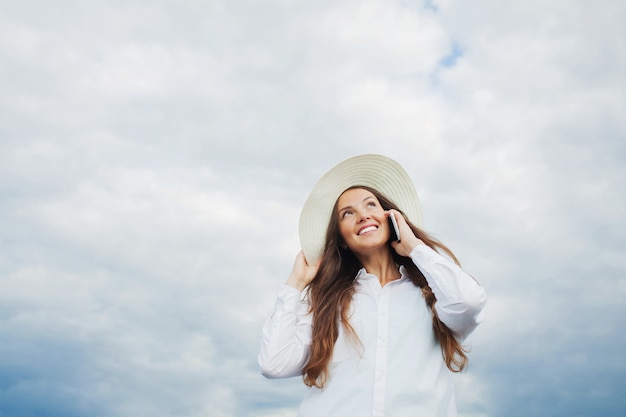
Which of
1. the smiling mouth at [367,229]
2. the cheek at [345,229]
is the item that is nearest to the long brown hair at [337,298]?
the cheek at [345,229]

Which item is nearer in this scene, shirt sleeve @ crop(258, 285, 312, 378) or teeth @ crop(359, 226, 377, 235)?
shirt sleeve @ crop(258, 285, 312, 378)

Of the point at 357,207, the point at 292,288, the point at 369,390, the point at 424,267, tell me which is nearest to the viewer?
the point at 369,390

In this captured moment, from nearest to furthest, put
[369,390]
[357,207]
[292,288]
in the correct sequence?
[369,390]
[292,288]
[357,207]

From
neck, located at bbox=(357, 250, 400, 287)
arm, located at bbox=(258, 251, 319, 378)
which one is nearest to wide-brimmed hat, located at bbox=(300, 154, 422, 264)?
neck, located at bbox=(357, 250, 400, 287)

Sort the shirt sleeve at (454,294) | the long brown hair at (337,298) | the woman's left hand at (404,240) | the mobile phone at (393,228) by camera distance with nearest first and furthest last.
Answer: the shirt sleeve at (454,294) < the long brown hair at (337,298) < the woman's left hand at (404,240) < the mobile phone at (393,228)

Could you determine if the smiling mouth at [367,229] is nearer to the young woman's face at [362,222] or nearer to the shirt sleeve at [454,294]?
the young woman's face at [362,222]

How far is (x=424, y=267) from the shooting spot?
16.8 ft

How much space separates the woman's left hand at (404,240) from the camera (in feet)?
17.7

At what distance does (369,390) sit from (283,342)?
85 centimetres

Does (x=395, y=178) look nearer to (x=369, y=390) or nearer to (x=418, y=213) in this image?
(x=418, y=213)

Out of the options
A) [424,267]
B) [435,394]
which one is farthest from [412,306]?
[435,394]

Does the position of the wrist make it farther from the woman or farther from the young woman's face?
the young woman's face

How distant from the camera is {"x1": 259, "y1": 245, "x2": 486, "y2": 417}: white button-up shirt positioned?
4.75 meters

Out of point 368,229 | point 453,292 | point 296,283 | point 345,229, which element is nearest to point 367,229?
point 368,229
